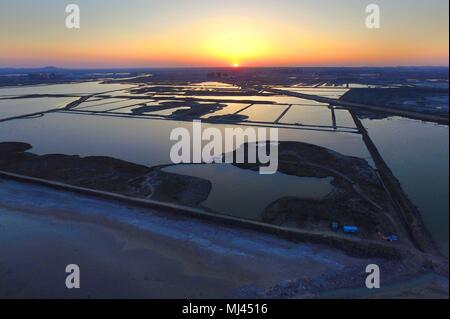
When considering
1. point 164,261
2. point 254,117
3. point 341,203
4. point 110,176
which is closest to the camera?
point 164,261

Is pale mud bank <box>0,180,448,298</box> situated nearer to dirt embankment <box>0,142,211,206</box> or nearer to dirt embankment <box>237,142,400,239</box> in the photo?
dirt embankment <box>237,142,400,239</box>

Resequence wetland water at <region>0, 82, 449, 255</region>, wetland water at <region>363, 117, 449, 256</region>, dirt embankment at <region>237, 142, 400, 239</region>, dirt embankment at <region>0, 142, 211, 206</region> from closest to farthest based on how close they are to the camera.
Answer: wetland water at <region>363, 117, 449, 256</region> < dirt embankment at <region>237, 142, 400, 239</region> < wetland water at <region>0, 82, 449, 255</region> < dirt embankment at <region>0, 142, 211, 206</region>

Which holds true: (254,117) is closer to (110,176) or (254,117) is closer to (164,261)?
(110,176)

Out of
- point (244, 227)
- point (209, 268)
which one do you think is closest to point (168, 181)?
point (244, 227)

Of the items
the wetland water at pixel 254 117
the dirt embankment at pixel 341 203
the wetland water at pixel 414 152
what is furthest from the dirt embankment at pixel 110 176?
the wetland water at pixel 414 152

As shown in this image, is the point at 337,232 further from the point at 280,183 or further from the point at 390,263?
the point at 280,183

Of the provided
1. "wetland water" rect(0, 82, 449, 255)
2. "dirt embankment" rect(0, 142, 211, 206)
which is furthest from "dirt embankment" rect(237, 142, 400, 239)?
"dirt embankment" rect(0, 142, 211, 206)

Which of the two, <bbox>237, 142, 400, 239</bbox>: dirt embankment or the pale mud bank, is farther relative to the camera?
<bbox>237, 142, 400, 239</bbox>: dirt embankment

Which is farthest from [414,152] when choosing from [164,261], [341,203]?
[164,261]
